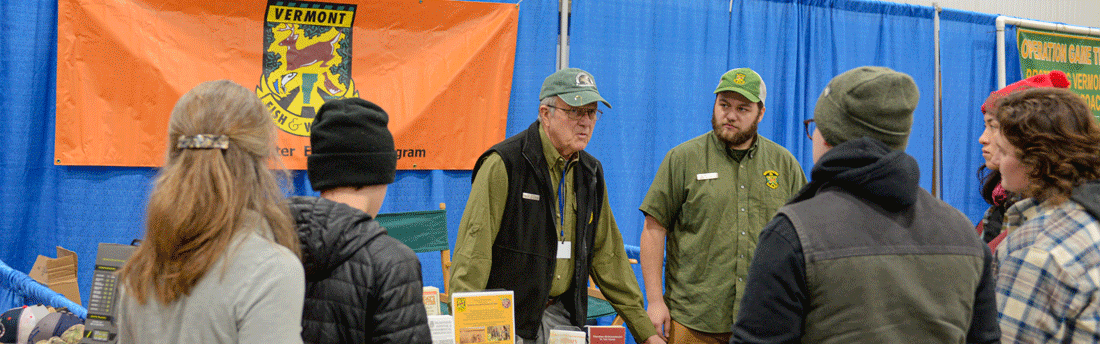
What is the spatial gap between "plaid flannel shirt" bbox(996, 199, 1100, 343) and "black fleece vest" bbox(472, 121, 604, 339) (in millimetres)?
1207

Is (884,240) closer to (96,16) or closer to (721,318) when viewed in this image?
(721,318)

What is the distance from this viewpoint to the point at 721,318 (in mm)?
2385

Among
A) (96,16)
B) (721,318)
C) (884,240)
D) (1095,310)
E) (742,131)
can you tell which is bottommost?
(721,318)

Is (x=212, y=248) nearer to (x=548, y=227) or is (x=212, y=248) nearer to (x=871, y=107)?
(x=871, y=107)

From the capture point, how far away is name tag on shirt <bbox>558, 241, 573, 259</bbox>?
228 centimetres

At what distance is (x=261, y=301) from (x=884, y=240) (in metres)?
0.95

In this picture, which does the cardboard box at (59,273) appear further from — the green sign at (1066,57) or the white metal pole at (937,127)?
the green sign at (1066,57)

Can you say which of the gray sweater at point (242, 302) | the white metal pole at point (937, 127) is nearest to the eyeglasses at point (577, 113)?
the gray sweater at point (242, 302)

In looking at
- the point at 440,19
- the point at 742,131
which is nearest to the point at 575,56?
the point at 440,19

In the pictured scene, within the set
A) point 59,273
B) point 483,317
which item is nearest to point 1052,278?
point 483,317

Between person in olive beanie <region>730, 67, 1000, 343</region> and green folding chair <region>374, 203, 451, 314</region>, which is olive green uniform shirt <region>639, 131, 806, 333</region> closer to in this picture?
person in olive beanie <region>730, 67, 1000, 343</region>

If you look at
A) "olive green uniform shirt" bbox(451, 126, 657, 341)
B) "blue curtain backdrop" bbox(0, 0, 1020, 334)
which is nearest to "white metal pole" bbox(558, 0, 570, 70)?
"blue curtain backdrop" bbox(0, 0, 1020, 334)

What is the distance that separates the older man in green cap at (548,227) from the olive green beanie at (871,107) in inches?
46.3

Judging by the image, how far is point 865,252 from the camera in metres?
1.11
